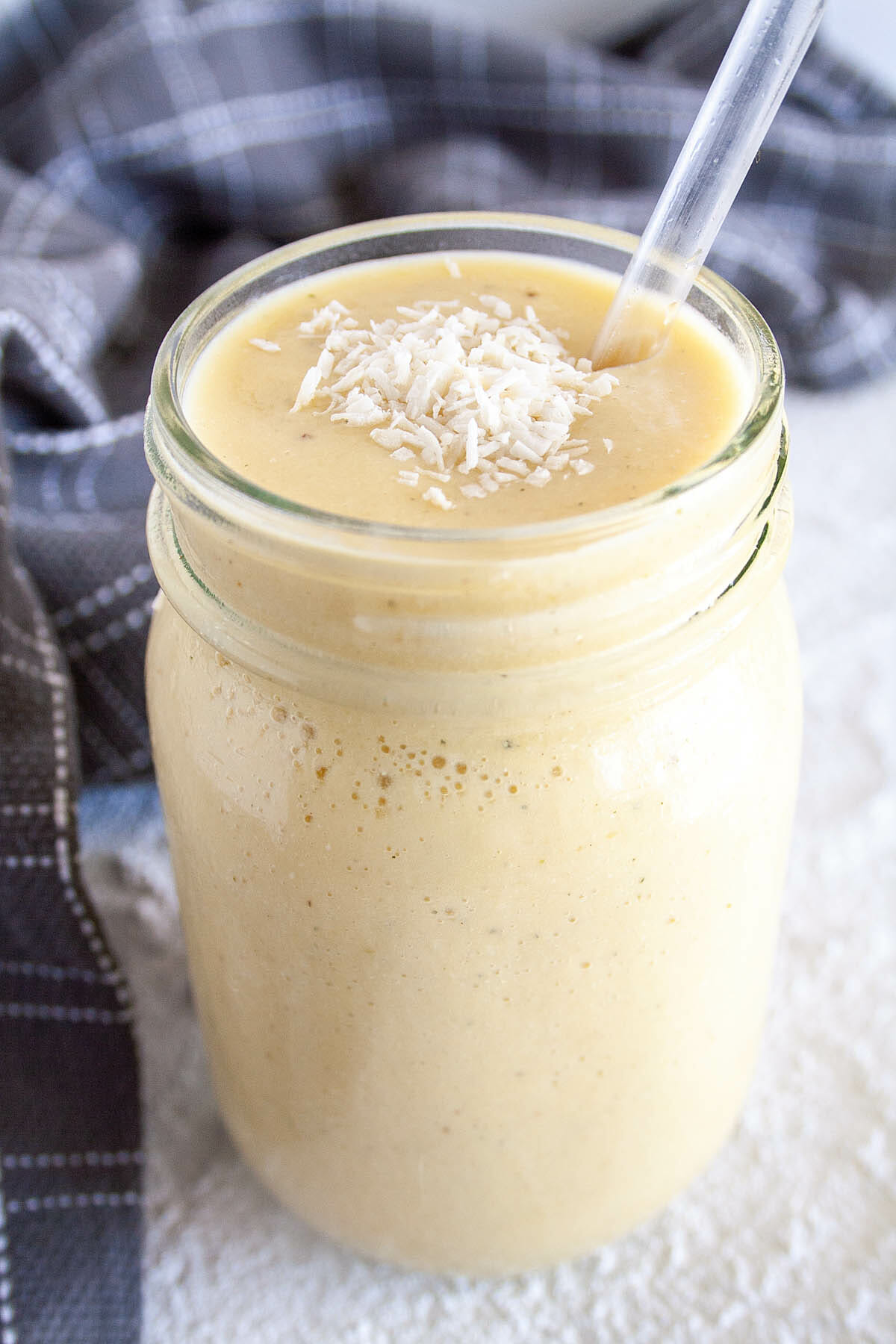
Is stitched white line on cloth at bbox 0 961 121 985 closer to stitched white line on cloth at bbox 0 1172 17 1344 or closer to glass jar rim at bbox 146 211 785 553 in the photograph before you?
stitched white line on cloth at bbox 0 1172 17 1344

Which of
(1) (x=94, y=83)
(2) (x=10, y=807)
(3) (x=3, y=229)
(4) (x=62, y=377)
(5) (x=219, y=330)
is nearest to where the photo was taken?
(5) (x=219, y=330)

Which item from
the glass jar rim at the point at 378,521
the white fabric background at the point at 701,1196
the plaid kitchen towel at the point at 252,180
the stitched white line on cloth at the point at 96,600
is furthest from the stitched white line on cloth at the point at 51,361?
the glass jar rim at the point at 378,521

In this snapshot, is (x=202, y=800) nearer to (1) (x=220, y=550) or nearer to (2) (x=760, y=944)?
(1) (x=220, y=550)

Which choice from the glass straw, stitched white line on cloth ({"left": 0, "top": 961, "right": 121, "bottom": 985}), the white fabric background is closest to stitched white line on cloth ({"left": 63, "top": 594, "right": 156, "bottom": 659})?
the white fabric background

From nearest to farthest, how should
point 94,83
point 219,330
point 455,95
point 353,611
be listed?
point 353,611 → point 219,330 → point 94,83 → point 455,95

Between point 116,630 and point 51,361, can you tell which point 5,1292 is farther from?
point 51,361

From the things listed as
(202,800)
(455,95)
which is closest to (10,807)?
(202,800)
